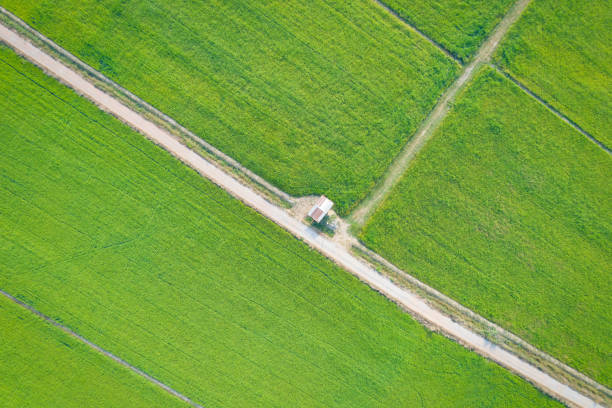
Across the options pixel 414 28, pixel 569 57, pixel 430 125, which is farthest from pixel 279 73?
pixel 569 57

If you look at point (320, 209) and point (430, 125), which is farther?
point (430, 125)

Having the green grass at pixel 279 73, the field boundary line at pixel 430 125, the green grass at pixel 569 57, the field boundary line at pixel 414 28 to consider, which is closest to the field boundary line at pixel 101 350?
the green grass at pixel 279 73

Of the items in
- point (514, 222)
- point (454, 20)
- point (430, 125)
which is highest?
point (454, 20)

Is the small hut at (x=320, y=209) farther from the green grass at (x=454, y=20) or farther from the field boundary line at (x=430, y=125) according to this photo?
the green grass at (x=454, y=20)

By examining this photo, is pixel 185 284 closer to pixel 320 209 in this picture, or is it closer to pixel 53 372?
pixel 53 372

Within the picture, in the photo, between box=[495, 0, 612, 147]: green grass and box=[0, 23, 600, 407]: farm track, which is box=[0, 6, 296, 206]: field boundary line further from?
box=[495, 0, 612, 147]: green grass

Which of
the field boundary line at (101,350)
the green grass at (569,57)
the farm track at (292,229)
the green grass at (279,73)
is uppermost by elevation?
the green grass at (569,57)

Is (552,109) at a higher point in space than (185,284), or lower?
higher

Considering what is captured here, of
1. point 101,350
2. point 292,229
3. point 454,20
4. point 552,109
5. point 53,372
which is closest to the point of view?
point 53,372
